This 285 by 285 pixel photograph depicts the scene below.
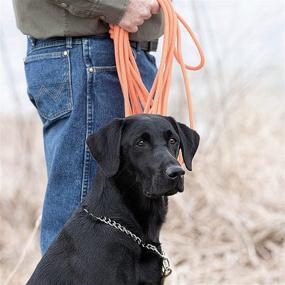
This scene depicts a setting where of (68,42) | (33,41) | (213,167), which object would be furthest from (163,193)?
(213,167)

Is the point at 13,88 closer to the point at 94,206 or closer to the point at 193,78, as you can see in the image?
the point at 193,78

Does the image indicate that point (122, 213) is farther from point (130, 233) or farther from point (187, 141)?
point (187, 141)

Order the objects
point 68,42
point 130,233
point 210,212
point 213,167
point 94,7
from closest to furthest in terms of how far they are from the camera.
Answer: point 130,233
point 94,7
point 68,42
point 210,212
point 213,167

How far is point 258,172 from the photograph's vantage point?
217 inches

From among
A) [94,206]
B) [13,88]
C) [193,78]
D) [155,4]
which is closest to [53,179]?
[94,206]

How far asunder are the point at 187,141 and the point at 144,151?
29 cm

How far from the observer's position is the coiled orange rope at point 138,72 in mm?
2904

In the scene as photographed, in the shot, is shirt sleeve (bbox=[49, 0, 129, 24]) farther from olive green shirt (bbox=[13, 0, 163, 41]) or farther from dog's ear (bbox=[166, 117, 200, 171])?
dog's ear (bbox=[166, 117, 200, 171])

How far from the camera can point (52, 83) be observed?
2.95 meters

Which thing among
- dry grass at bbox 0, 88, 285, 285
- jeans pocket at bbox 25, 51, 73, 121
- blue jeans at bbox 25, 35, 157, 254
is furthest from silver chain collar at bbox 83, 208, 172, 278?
dry grass at bbox 0, 88, 285, 285

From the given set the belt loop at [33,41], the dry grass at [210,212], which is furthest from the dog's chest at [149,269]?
the dry grass at [210,212]

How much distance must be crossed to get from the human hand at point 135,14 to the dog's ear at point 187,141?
0.43 m

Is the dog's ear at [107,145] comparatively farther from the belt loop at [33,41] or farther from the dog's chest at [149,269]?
the belt loop at [33,41]

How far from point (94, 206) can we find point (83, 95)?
479 mm
